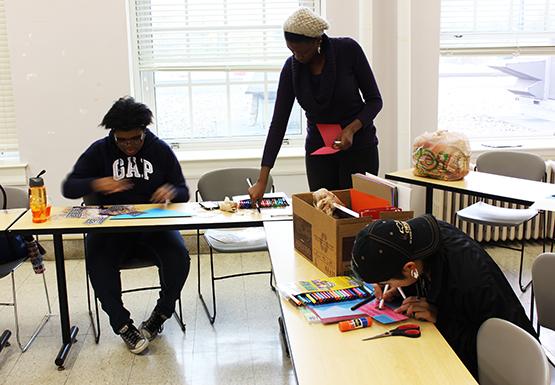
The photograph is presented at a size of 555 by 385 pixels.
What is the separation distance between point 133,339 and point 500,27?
3605mm

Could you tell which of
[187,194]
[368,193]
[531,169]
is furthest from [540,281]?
[531,169]

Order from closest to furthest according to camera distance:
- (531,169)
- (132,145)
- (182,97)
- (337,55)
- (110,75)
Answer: (337,55) → (132,145) → (531,169) → (110,75) → (182,97)

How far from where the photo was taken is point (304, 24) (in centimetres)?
258

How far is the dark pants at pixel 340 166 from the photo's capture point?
2.94 meters

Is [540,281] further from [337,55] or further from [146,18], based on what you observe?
[146,18]

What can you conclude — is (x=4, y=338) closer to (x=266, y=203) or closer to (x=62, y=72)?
(x=266, y=203)

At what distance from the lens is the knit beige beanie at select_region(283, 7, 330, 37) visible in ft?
8.46

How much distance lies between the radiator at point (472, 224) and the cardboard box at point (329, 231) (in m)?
2.30

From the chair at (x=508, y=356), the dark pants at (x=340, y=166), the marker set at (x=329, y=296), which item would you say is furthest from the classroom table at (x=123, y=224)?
the chair at (x=508, y=356)

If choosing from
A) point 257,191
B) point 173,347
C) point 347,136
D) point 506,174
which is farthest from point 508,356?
point 506,174

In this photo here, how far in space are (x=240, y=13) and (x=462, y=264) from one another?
3.43m

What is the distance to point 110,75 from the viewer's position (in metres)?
4.33

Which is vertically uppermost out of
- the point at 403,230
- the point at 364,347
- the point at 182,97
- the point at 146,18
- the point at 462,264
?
the point at 146,18

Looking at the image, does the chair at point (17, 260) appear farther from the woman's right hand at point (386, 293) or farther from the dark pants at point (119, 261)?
the woman's right hand at point (386, 293)
